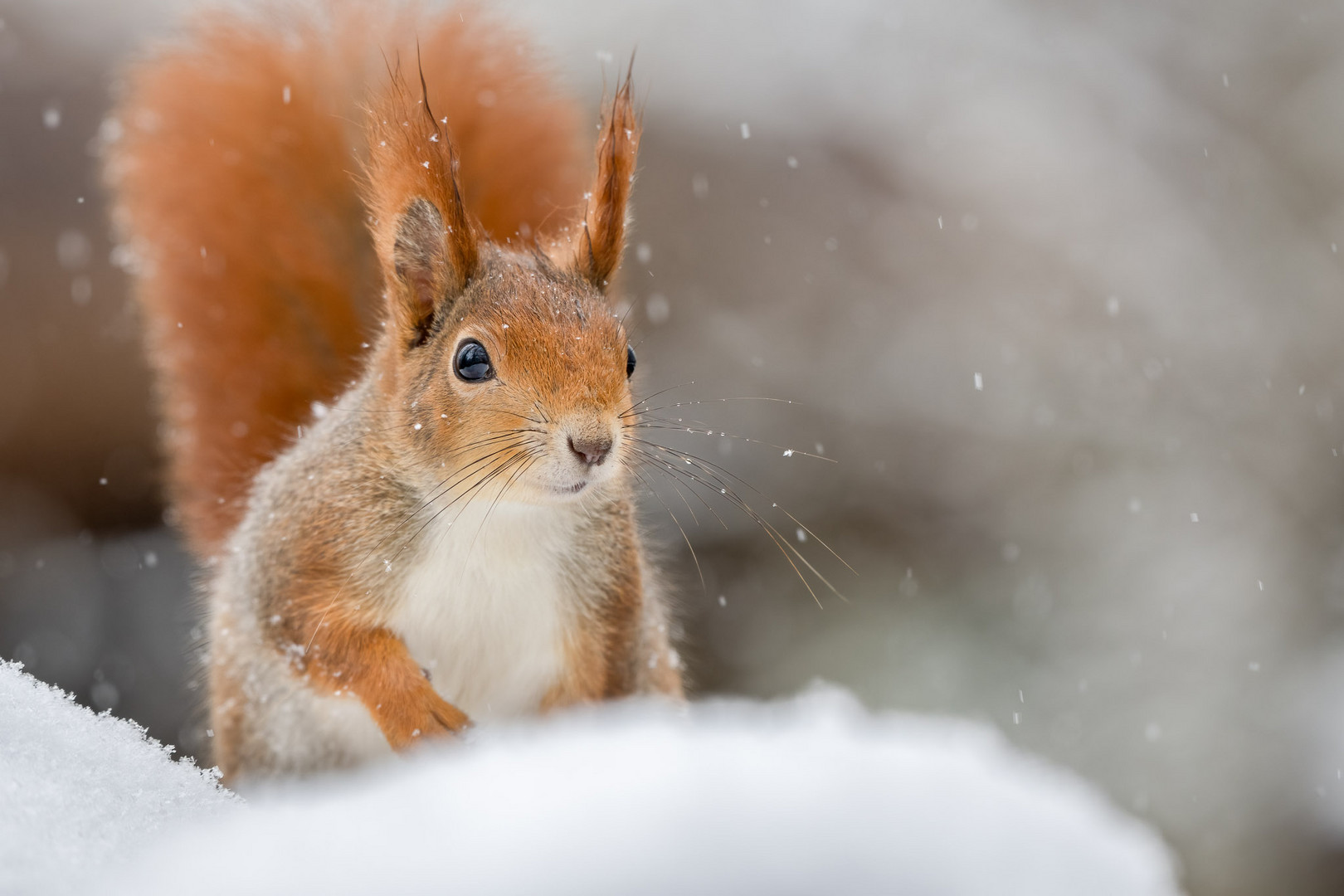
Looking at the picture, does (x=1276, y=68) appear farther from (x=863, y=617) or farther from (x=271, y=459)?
(x=271, y=459)

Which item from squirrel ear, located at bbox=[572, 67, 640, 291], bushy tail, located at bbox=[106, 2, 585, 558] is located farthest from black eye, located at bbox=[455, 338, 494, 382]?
bushy tail, located at bbox=[106, 2, 585, 558]

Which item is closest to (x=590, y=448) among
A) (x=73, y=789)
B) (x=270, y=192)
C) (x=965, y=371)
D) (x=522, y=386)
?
(x=522, y=386)

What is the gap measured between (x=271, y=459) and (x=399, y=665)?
1.29ft

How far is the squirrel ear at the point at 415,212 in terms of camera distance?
65 centimetres

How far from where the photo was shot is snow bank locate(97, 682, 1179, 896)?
13.6 inches

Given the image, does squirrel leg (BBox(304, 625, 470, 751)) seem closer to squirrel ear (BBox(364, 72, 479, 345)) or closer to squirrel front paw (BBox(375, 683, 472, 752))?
squirrel front paw (BBox(375, 683, 472, 752))

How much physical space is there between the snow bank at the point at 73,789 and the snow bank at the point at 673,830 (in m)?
0.02

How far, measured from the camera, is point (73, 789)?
16.6 inches

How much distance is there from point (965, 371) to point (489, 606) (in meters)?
1.23

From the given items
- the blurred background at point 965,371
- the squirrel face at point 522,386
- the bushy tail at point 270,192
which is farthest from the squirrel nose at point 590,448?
the blurred background at point 965,371

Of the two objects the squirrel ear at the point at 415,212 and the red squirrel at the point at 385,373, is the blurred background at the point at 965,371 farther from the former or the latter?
the squirrel ear at the point at 415,212

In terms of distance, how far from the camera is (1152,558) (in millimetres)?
1592

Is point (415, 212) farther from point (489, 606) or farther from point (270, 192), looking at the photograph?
point (270, 192)

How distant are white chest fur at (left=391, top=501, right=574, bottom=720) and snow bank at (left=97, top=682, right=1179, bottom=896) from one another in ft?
0.76
